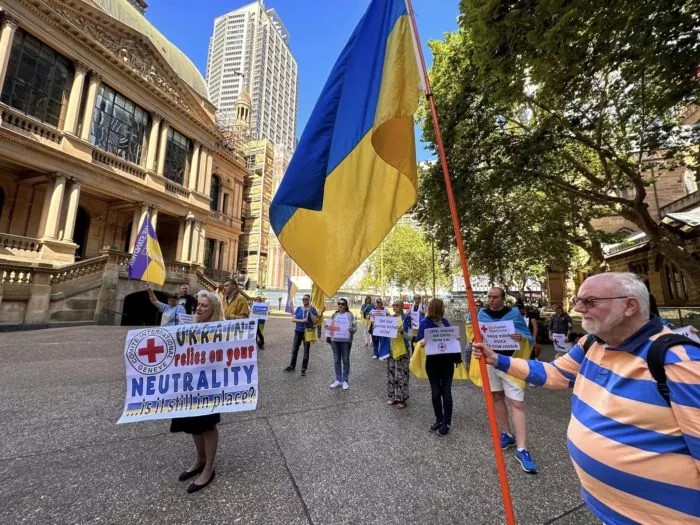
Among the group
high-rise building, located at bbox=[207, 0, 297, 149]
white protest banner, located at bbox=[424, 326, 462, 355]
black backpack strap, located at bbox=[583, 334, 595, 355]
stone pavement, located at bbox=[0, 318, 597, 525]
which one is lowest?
stone pavement, located at bbox=[0, 318, 597, 525]

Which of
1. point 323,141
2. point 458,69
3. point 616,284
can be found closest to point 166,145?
point 458,69

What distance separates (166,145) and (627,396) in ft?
90.7

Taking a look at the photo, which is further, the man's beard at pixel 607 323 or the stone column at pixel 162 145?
the stone column at pixel 162 145

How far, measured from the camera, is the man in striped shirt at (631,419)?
4.16 feet

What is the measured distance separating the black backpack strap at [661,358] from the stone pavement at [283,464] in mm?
1983

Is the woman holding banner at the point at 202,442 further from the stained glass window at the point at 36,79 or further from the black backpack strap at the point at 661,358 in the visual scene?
the stained glass window at the point at 36,79

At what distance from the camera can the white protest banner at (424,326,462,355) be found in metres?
4.31

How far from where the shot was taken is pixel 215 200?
32.4m

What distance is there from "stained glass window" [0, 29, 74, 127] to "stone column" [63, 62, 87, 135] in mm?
579

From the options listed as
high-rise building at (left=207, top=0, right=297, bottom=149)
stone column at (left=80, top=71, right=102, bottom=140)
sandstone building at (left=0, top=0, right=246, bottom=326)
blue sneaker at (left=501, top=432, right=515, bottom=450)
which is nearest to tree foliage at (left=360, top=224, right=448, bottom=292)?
sandstone building at (left=0, top=0, right=246, bottom=326)

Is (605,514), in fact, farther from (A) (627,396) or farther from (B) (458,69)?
(B) (458,69)

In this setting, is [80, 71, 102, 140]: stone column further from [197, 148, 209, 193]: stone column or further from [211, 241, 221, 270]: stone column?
[211, 241, 221, 270]: stone column

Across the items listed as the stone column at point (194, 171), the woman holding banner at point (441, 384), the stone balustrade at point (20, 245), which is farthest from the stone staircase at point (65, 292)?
the woman holding banner at point (441, 384)

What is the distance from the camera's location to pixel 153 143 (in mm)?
21828
